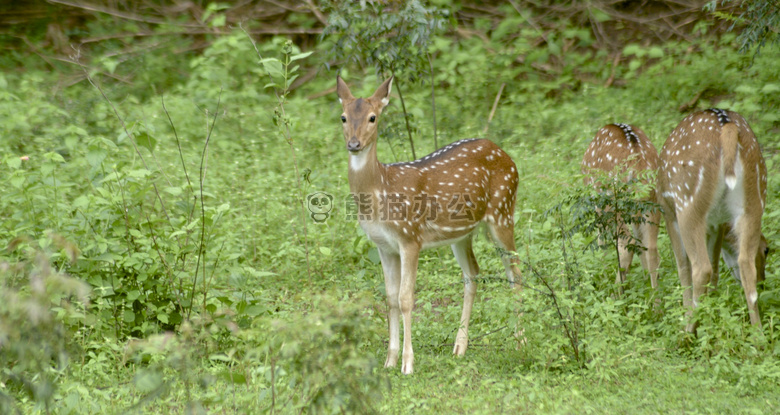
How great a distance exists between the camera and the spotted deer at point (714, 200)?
→ 5.97 metres

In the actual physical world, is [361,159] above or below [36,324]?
above

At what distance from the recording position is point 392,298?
6422 mm

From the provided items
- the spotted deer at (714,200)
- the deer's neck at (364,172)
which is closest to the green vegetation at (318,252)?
the spotted deer at (714,200)

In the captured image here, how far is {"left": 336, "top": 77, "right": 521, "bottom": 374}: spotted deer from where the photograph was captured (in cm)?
625

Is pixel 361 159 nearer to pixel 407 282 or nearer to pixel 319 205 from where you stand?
pixel 407 282

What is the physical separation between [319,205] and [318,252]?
0.85 meters

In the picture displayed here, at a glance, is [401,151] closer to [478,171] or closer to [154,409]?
[478,171]

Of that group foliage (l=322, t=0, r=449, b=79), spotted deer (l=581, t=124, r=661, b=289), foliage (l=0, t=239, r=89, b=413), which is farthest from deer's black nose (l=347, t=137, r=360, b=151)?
foliage (l=0, t=239, r=89, b=413)

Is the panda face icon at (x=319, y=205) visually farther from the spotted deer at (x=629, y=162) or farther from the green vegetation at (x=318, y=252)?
the spotted deer at (x=629, y=162)

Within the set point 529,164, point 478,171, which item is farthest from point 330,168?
point 478,171

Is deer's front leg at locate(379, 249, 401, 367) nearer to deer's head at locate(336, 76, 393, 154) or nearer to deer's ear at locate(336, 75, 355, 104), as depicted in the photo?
deer's head at locate(336, 76, 393, 154)

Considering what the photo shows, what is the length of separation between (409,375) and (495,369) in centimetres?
59

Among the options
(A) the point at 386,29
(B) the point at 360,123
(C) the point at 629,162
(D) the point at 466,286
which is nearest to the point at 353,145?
(B) the point at 360,123

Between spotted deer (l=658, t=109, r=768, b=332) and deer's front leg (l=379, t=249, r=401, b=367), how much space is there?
6.81ft
